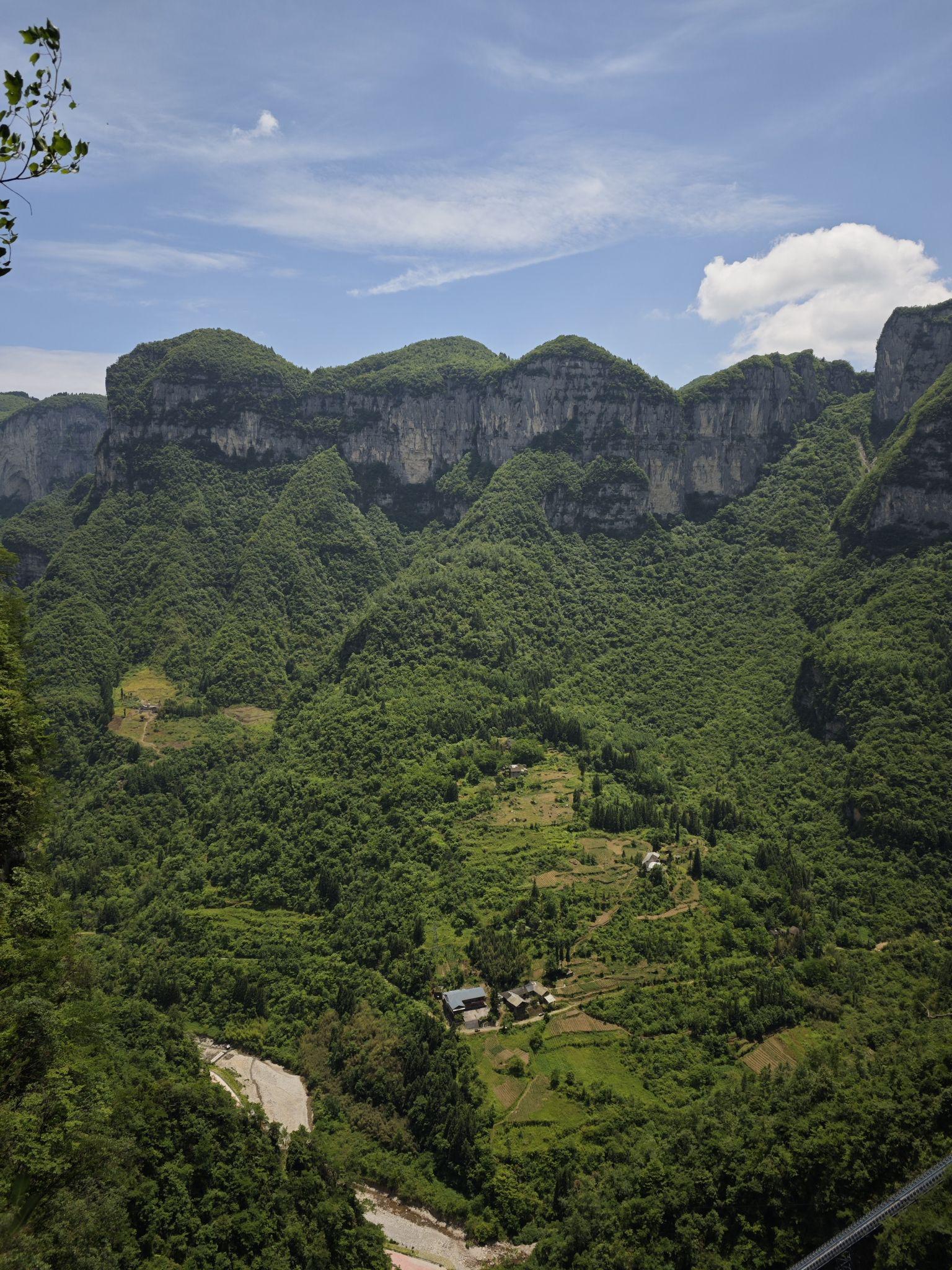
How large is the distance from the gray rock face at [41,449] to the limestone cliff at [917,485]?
143038 millimetres

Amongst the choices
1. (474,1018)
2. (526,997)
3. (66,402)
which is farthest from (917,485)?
(66,402)

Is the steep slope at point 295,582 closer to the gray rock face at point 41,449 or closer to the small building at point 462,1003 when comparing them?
the small building at point 462,1003

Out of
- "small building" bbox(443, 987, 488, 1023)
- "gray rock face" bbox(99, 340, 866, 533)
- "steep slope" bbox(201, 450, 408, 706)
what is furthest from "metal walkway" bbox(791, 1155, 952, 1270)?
"gray rock face" bbox(99, 340, 866, 533)

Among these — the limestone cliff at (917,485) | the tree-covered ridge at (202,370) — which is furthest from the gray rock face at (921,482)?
the tree-covered ridge at (202,370)

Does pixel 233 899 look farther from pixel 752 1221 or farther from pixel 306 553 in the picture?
pixel 306 553

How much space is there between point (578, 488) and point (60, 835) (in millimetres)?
71970

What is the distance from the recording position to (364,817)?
59.8m

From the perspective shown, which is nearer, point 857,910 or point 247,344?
point 857,910

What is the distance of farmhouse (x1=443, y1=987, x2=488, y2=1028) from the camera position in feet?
142

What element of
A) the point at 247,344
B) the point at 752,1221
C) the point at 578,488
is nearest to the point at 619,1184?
the point at 752,1221

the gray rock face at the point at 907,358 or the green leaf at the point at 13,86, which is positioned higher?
the gray rock face at the point at 907,358

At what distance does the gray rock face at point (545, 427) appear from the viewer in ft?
349

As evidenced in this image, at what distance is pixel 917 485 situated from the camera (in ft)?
246

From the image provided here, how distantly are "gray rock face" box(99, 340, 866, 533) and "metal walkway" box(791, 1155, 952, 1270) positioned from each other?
86.1 m
